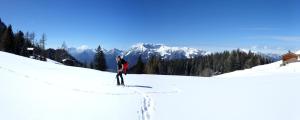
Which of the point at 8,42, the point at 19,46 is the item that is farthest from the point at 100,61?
the point at 19,46

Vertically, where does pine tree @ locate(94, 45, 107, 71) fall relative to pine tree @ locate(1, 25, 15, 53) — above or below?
below

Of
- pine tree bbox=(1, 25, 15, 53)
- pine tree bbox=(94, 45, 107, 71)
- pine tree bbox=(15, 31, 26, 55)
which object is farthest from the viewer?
pine tree bbox=(15, 31, 26, 55)

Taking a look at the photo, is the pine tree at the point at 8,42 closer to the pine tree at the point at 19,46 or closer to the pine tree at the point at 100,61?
the pine tree at the point at 19,46

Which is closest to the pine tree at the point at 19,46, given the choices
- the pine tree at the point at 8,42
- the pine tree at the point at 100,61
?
the pine tree at the point at 8,42

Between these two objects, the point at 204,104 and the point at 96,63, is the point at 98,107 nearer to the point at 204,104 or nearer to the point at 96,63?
the point at 204,104

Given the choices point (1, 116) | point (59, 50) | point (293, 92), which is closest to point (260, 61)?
point (59, 50)

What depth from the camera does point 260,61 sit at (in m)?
193

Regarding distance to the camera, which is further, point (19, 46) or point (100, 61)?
point (19, 46)

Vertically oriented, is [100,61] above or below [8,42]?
below

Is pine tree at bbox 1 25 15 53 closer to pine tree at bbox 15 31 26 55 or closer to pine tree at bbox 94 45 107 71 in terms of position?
pine tree at bbox 15 31 26 55

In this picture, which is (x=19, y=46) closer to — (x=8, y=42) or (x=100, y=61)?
(x=8, y=42)

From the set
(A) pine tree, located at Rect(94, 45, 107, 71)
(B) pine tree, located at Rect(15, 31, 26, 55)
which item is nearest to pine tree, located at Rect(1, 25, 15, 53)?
(B) pine tree, located at Rect(15, 31, 26, 55)

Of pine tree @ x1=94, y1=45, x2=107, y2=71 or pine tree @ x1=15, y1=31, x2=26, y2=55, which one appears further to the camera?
pine tree @ x1=15, y1=31, x2=26, y2=55

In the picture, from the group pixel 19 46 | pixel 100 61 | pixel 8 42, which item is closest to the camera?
pixel 8 42
